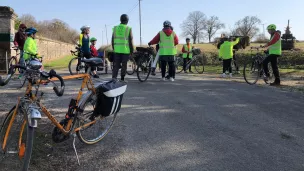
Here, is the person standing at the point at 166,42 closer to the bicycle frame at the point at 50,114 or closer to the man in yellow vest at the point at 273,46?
the man in yellow vest at the point at 273,46

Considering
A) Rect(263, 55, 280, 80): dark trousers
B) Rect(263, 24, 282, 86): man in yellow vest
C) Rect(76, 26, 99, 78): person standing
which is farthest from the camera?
Rect(76, 26, 99, 78): person standing

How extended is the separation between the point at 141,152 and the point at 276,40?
24.8 ft

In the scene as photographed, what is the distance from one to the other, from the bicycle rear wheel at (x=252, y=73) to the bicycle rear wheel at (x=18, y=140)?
8606 mm

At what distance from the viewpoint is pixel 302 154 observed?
13.5 feet

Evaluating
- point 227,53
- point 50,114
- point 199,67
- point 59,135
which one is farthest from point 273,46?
point 50,114

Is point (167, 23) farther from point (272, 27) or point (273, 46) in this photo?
point (273, 46)

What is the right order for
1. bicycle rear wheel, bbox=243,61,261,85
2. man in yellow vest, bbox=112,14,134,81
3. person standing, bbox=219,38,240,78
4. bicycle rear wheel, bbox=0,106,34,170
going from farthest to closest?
person standing, bbox=219,38,240,78
bicycle rear wheel, bbox=243,61,261,85
man in yellow vest, bbox=112,14,134,81
bicycle rear wheel, bbox=0,106,34,170

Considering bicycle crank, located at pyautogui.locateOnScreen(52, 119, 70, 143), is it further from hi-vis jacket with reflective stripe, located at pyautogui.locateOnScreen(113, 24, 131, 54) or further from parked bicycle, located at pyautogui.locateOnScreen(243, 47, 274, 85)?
parked bicycle, located at pyautogui.locateOnScreen(243, 47, 274, 85)

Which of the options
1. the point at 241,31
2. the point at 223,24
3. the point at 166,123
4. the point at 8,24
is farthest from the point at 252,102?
the point at 223,24

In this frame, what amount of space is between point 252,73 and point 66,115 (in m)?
8.33

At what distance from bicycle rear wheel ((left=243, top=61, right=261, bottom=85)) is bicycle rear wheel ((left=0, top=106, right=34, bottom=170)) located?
861 centimetres

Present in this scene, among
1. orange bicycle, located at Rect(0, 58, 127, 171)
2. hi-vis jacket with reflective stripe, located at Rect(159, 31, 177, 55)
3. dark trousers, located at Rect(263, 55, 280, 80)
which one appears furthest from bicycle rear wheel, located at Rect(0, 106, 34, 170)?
dark trousers, located at Rect(263, 55, 280, 80)

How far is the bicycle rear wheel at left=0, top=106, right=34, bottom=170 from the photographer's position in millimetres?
2951

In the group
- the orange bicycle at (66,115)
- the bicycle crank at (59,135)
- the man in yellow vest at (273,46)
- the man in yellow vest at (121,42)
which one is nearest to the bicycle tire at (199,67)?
the man in yellow vest at (273,46)
